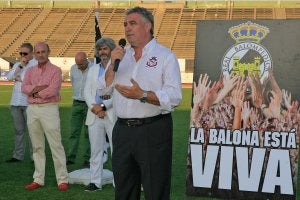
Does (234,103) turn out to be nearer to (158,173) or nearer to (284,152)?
(284,152)

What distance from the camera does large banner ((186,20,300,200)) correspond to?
5.86 meters

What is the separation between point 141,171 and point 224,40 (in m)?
2.58

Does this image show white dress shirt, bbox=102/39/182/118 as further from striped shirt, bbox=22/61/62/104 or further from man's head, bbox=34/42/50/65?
man's head, bbox=34/42/50/65

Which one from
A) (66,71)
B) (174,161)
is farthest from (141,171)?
(66,71)

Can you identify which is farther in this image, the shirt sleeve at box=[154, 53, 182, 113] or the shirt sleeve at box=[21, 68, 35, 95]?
the shirt sleeve at box=[21, 68, 35, 95]

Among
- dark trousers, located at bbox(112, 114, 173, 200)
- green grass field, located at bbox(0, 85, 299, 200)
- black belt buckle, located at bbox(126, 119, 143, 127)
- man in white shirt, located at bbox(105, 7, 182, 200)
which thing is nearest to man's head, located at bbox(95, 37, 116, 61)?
green grass field, located at bbox(0, 85, 299, 200)

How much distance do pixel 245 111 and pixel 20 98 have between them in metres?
4.31

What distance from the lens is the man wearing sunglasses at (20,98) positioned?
8367 mm

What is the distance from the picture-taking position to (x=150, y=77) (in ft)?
12.3

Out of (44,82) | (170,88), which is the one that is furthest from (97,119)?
(170,88)

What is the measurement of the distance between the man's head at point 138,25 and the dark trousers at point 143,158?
614mm

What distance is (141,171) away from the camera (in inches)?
153

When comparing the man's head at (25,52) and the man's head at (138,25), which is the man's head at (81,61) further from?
the man's head at (138,25)

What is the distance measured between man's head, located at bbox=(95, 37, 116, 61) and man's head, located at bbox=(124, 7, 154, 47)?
2580mm
